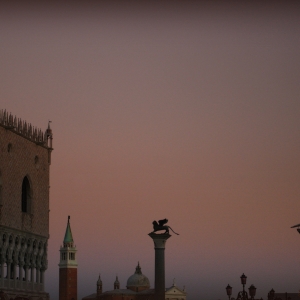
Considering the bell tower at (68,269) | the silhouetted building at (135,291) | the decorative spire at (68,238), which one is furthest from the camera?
the silhouetted building at (135,291)

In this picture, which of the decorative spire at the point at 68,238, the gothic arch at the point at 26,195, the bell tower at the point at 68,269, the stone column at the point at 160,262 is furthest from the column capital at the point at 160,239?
the bell tower at the point at 68,269

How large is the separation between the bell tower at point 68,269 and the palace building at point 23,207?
1616 inches

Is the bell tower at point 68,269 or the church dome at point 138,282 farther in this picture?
the church dome at point 138,282

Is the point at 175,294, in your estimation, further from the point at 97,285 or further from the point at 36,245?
the point at 36,245

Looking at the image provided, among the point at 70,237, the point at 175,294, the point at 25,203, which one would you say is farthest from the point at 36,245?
the point at 175,294

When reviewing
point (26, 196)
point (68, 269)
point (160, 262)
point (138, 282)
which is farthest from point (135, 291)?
point (160, 262)

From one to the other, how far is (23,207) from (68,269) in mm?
45295

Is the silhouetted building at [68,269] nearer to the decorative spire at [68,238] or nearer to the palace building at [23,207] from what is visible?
the decorative spire at [68,238]

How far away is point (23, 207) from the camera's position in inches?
1719

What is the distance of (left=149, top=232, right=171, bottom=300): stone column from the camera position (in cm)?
2769

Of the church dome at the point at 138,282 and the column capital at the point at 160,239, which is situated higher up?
the church dome at the point at 138,282

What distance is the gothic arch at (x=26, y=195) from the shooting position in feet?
144

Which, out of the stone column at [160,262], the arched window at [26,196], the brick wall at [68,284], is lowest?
the stone column at [160,262]

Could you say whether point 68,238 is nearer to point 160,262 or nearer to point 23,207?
point 23,207
